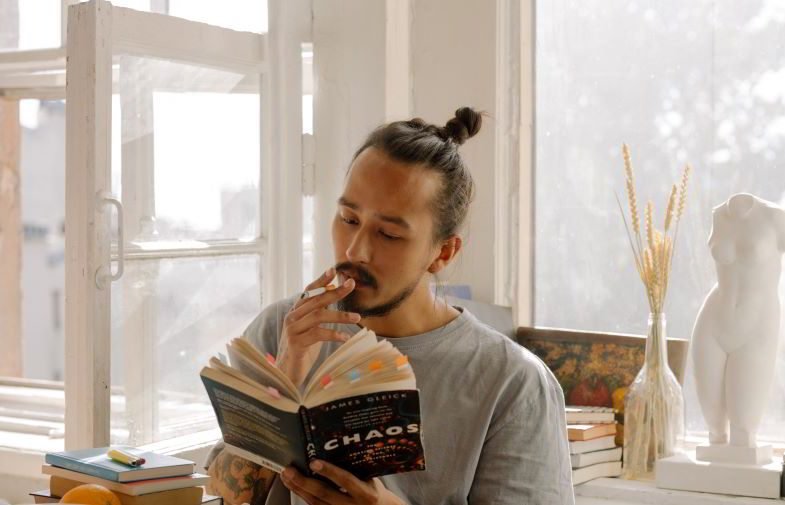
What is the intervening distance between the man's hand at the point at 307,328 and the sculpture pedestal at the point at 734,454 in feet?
3.93

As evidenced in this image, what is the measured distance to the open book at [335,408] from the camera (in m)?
1.46

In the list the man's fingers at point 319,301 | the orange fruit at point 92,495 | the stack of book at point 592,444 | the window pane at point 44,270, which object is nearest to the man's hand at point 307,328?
the man's fingers at point 319,301

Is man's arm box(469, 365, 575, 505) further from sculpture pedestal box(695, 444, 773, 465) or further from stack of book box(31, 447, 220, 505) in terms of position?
sculpture pedestal box(695, 444, 773, 465)

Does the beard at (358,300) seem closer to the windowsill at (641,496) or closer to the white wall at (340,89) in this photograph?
the windowsill at (641,496)

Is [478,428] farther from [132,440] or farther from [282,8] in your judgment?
[282,8]

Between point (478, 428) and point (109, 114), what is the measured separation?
109 centimetres

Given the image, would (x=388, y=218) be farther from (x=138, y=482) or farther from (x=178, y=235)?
(x=178, y=235)

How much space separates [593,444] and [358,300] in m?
0.96

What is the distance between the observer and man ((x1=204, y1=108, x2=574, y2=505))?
6.09 feet

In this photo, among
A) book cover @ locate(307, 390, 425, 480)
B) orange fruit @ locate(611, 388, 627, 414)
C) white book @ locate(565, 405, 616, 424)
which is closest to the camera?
book cover @ locate(307, 390, 425, 480)

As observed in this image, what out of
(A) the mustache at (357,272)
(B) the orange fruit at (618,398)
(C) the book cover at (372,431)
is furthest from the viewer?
(B) the orange fruit at (618,398)

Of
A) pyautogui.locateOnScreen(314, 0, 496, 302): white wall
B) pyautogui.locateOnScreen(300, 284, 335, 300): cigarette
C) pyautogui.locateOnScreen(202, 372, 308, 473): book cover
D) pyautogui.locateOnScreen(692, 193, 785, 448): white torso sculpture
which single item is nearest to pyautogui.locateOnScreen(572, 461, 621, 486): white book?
pyautogui.locateOnScreen(692, 193, 785, 448): white torso sculpture

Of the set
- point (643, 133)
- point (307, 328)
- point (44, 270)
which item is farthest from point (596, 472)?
point (44, 270)

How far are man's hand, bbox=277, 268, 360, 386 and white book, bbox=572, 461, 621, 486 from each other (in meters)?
1.00
